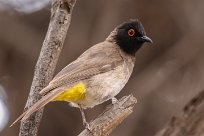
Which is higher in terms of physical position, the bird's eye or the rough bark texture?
the bird's eye

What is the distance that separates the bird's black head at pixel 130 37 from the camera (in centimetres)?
597

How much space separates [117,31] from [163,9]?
247 cm

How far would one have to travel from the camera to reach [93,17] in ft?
27.5

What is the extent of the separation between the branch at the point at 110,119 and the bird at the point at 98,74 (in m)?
0.07

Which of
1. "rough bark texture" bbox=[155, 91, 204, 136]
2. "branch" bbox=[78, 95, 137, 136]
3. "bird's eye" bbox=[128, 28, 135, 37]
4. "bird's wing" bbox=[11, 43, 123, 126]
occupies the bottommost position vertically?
"rough bark texture" bbox=[155, 91, 204, 136]

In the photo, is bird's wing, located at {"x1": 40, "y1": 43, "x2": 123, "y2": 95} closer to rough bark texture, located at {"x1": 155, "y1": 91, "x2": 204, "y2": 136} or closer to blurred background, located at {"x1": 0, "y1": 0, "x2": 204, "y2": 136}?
rough bark texture, located at {"x1": 155, "y1": 91, "x2": 204, "y2": 136}

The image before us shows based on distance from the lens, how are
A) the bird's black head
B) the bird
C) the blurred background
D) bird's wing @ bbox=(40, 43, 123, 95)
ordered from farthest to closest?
1. the blurred background
2. the bird's black head
3. bird's wing @ bbox=(40, 43, 123, 95)
4. the bird

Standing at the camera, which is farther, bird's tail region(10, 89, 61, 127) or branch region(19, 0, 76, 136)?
branch region(19, 0, 76, 136)

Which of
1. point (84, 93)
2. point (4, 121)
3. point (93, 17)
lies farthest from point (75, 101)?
point (93, 17)

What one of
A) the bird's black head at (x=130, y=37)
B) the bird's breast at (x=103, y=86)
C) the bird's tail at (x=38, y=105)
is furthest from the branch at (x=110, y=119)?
the bird's black head at (x=130, y=37)

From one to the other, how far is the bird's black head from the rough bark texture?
2.38 m

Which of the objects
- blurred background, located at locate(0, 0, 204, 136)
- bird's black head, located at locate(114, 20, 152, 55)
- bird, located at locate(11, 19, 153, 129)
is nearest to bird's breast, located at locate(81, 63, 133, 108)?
bird, located at locate(11, 19, 153, 129)

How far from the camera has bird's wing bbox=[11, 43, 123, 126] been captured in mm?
4387

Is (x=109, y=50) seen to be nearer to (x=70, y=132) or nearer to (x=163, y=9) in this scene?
(x=70, y=132)
